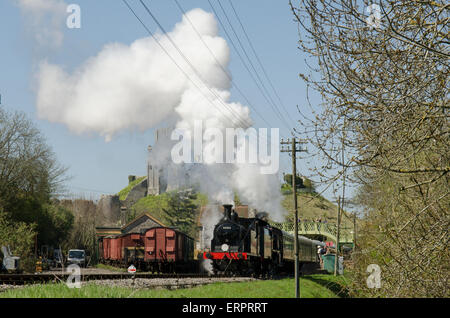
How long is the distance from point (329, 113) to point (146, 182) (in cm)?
17235

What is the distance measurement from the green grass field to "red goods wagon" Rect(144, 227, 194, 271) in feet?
34.0

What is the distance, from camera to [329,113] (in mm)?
9656

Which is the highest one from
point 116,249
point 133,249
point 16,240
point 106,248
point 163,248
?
point 16,240

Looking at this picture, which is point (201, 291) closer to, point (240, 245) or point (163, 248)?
point (240, 245)

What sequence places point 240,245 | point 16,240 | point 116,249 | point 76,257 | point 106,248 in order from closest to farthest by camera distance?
1. point 240,245
2. point 16,240
3. point 116,249
4. point 76,257
5. point 106,248

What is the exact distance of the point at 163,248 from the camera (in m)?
39.3

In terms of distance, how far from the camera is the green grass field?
36.1 ft

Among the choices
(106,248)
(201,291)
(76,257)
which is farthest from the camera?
(106,248)

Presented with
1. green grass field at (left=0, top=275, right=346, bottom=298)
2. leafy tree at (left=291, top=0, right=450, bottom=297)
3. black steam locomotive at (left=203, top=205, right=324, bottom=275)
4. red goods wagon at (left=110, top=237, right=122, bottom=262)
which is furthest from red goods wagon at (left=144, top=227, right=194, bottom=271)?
leafy tree at (left=291, top=0, right=450, bottom=297)

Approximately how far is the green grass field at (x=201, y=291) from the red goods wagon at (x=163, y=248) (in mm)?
10356

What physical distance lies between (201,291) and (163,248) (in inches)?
804

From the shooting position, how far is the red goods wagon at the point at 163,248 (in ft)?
128

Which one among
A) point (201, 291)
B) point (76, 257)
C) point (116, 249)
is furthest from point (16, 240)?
point (201, 291)
